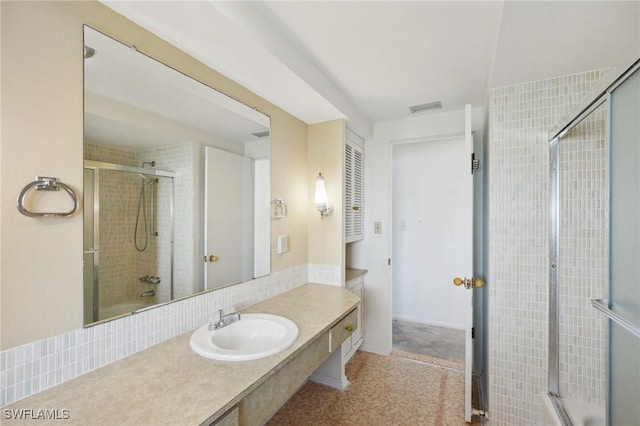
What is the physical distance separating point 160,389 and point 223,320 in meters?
0.49

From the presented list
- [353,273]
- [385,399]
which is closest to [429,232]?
[353,273]

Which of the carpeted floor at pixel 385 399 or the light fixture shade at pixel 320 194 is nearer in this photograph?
the carpeted floor at pixel 385 399

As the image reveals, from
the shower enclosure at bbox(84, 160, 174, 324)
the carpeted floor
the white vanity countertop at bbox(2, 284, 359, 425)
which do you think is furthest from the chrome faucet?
the carpeted floor

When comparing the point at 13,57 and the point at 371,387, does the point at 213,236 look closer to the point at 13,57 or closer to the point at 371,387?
the point at 13,57

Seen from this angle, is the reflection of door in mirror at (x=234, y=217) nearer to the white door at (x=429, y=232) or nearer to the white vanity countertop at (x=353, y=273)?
the white vanity countertop at (x=353, y=273)

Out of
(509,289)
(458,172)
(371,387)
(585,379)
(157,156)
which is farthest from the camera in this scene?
(458,172)

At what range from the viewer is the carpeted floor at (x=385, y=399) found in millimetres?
1933

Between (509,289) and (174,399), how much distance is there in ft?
6.21

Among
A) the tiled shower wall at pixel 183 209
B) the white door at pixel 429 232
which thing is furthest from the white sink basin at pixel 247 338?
the white door at pixel 429 232

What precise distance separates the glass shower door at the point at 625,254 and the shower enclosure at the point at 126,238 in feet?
5.94

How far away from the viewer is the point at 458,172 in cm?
350

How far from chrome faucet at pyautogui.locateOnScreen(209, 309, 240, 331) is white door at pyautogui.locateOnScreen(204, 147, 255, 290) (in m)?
0.20

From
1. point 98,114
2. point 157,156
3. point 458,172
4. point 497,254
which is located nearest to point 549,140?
point 497,254

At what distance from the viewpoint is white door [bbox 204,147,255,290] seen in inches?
63.5
